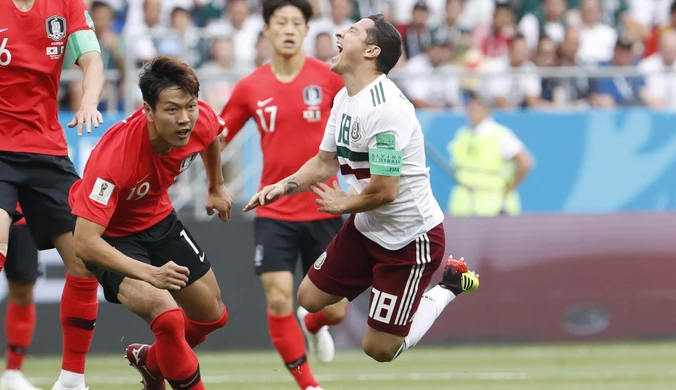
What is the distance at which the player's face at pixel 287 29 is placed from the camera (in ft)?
30.6

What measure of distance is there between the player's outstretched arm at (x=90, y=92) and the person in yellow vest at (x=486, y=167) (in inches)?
266

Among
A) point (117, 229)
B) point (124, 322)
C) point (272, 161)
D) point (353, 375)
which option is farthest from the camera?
point (124, 322)

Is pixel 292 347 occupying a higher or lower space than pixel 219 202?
lower

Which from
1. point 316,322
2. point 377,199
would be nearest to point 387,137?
point 377,199

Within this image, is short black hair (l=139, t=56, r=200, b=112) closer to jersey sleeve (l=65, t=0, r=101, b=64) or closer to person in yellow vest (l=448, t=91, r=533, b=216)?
jersey sleeve (l=65, t=0, r=101, b=64)

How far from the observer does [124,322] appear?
12.4 metres

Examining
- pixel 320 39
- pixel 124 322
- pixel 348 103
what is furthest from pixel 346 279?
pixel 320 39

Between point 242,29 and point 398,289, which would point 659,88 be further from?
point 398,289

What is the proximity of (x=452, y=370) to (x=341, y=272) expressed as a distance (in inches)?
123

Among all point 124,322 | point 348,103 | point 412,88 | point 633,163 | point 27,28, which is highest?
point 27,28

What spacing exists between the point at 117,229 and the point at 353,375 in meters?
3.65

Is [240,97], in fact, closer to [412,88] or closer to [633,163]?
[412,88]

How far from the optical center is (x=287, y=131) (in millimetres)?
9297

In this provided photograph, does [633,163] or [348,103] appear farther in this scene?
[633,163]
